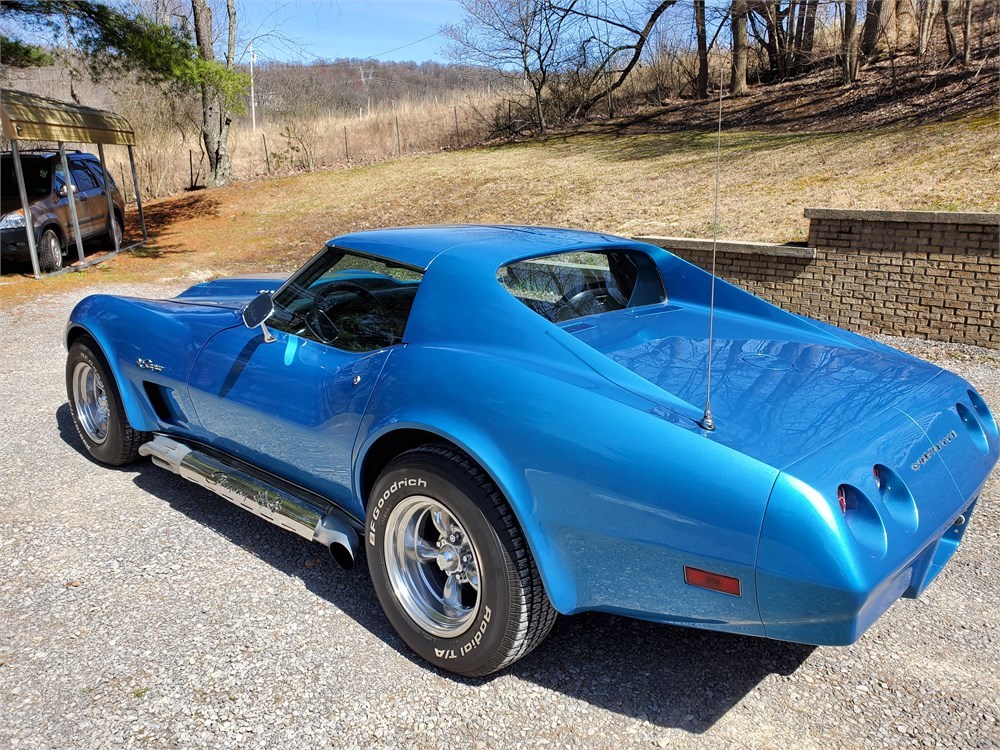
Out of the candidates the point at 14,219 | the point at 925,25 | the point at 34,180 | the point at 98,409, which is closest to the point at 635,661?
the point at 98,409

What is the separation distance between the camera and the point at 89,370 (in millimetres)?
4691

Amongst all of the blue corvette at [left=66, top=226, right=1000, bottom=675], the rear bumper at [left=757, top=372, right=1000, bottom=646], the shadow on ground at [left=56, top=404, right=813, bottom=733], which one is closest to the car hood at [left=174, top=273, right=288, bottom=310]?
the blue corvette at [left=66, top=226, right=1000, bottom=675]

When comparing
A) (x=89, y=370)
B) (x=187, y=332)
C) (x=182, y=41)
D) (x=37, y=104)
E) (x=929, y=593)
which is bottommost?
(x=929, y=593)

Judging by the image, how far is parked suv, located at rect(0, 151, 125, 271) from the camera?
1195 cm

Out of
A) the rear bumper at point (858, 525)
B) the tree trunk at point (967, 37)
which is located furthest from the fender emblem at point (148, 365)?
the tree trunk at point (967, 37)

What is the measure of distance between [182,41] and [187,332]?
12.9 m

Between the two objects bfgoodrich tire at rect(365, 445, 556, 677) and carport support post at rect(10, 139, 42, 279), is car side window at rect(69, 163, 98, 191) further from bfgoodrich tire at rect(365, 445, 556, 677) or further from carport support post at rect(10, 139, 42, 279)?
bfgoodrich tire at rect(365, 445, 556, 677)

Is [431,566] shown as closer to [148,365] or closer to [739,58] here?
[148,365]

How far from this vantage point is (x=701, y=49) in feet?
69.6

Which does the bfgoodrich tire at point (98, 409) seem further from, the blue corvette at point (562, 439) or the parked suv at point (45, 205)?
the parked suv at point (45, 205)

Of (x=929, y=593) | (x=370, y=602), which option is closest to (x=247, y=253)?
(x=370, y=602)

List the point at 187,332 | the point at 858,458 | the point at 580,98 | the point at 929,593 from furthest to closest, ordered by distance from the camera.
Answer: the point at 580,98
the point at 187,332
the point at 929,593
the point at 858,458

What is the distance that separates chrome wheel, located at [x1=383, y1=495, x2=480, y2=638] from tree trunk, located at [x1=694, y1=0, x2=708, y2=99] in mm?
19062

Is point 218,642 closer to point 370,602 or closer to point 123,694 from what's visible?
point 123,694
